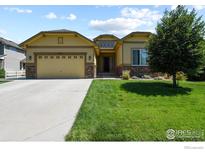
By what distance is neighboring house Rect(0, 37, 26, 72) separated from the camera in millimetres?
33625

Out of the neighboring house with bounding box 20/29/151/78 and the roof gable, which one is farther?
the neighboring house with bounding box 20/29/151/78

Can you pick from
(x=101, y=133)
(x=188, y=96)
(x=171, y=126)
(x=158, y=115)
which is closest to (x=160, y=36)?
(x=188, y=96)

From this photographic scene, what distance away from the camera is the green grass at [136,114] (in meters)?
6.98

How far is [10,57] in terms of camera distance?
36.5 meters

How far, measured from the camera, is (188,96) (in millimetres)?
12234

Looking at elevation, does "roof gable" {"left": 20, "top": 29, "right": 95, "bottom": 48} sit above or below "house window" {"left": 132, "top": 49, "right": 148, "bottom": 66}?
above

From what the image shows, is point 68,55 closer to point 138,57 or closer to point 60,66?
point 60,66

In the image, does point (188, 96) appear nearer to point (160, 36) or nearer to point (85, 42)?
point (160, 36)
